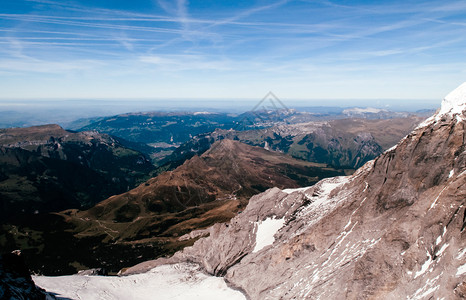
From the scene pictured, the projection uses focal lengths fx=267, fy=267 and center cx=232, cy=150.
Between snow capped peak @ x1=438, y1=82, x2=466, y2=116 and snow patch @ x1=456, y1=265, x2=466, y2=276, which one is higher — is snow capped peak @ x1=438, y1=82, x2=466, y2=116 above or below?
above

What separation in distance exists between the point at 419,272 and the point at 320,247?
27.4 metres

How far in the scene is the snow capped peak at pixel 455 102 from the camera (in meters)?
59.9

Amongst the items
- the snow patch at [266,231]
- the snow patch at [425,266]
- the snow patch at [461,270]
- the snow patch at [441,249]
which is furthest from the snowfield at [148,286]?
the snow patch at [461,270]

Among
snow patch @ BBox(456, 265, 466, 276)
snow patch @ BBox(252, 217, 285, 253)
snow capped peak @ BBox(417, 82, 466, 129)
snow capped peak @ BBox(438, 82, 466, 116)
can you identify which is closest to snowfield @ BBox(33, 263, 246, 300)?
snow patch @ BBox(252, 217, 285, 253)

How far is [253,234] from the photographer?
10556 centimetres

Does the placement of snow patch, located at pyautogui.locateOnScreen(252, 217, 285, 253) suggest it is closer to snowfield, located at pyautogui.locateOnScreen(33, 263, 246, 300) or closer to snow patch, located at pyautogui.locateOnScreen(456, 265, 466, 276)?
snowfield, located at pyautogui.locateOnScreen(33, 263, 246, 300)

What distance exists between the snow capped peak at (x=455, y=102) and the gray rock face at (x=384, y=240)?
6.27 ft

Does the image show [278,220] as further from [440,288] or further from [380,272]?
[440,288]

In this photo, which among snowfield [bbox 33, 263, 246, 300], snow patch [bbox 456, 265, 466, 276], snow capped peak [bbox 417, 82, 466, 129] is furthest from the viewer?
snowfield [bbox 33, 263, 246, 300]

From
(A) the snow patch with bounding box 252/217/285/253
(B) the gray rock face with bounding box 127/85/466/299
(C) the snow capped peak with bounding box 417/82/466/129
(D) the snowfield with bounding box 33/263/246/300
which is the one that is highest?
(C) the snow capped peak with bounding box 417/82/466/129

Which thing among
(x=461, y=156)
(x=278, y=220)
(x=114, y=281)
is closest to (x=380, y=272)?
(x=461, y=156)

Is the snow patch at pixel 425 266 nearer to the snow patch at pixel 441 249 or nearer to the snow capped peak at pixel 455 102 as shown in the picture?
the snow patch at pixel 441 249

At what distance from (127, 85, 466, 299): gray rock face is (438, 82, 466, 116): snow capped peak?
75.2 inches

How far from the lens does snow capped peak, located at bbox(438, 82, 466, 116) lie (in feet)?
197
